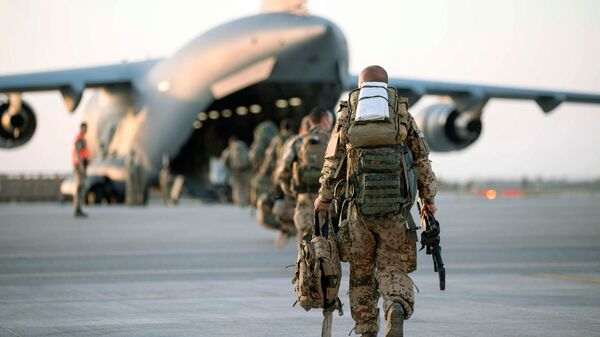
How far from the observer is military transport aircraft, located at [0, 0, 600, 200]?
29.5 metres

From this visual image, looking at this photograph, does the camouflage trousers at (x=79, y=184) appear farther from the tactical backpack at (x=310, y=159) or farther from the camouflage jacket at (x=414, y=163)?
the camouflage jacket at (x=414, y=163)

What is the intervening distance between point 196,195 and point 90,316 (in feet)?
A: 93.9

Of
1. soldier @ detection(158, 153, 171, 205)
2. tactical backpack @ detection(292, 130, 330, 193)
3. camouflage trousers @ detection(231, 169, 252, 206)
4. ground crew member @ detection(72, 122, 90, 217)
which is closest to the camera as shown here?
tactical backpack @ detection(292, 130, 330, 193)

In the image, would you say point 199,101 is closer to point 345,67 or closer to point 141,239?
point 345,67

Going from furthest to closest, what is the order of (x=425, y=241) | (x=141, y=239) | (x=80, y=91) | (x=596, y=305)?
(x=80, y=91)
(x=141, y=239)
(x=596, y=305)
(x=425, y=241)

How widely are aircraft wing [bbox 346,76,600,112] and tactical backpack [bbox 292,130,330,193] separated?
21.5 m

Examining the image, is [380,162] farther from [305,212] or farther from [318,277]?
[305,212]

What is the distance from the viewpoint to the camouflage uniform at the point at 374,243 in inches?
277

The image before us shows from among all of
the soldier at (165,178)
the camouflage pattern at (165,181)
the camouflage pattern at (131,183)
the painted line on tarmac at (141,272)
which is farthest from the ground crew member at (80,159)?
the painted line on tarmac at (141,272)

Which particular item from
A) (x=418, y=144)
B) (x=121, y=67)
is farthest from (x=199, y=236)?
(x=121, y=67)

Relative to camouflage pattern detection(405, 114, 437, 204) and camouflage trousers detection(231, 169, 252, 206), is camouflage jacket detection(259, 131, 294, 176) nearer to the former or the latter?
camouflage pattern detection(405, 114, 437, 204)

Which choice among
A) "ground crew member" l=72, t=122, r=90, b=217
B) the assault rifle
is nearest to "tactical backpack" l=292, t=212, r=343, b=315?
the assault rifle

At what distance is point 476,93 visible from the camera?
3584 centimetres

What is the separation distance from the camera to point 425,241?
6.89m
